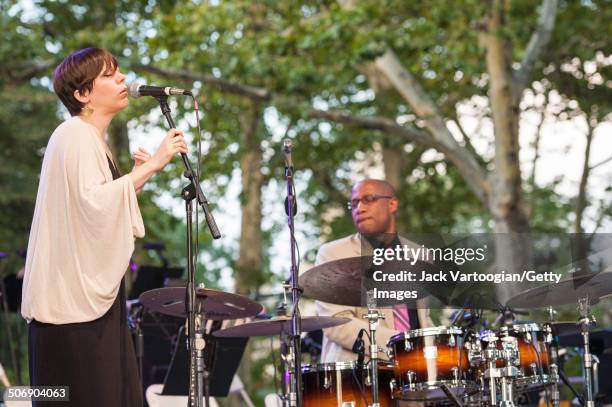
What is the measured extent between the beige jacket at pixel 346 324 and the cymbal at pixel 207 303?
0.66 m

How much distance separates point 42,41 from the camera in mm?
14852

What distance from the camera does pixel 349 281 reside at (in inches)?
246

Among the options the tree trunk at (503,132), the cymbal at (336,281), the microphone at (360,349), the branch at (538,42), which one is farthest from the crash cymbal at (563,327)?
the branch at (538,42)

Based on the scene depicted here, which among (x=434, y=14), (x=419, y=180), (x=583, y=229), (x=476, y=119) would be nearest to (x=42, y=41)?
(x=434, y=14)

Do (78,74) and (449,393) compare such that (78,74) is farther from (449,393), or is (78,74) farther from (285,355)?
(449,393)

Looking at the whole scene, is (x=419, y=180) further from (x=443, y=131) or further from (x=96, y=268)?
(x=96, y=268)

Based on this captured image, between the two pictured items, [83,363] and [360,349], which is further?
[360,349]

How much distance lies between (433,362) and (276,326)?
1.12m

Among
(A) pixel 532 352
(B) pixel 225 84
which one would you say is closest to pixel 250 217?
Answer: (B) pixel 225 84

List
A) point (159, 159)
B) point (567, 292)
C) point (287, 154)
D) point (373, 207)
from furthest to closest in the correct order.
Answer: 1. point (373, 207)
2. point (567, 292)
3. point (287, 154)
4. point (159, 159)

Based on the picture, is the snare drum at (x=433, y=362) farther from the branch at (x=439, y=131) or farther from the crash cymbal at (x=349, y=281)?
the branch at (x=439, y=131)

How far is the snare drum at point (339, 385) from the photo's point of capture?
6.43m

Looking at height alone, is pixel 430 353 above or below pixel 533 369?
above

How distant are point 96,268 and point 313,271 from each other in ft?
6.96
